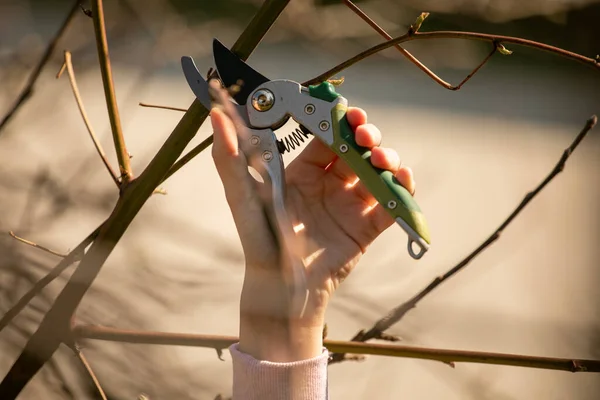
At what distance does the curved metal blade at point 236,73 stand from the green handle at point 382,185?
9 centimetres

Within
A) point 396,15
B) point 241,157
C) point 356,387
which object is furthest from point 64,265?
point 356,387

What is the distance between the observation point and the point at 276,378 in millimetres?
771

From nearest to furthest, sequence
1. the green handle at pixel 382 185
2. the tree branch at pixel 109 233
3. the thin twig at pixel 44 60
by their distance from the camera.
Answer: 1. the green handle at pixel 382 185
2. the tree branch at pixel 109 233
3. the thin twig at pixel 44 60

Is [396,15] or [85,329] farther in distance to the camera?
[396,15]

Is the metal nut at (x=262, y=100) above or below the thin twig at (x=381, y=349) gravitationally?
above

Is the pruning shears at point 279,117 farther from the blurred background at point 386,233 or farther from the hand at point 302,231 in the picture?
the blurred background at point 386,233

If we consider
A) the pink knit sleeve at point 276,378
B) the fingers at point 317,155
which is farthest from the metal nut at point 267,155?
the pink knit sleeve at point 276,378

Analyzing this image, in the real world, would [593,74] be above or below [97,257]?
above

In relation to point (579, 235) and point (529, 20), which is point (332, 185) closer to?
point (529, 20)

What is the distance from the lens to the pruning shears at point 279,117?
2.26 feet

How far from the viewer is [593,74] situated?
1.04 metres

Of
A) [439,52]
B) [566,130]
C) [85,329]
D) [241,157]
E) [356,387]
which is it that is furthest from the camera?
[356,387]

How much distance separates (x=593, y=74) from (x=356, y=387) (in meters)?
0.63

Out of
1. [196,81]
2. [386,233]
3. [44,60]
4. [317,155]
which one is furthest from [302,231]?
[386,233]
